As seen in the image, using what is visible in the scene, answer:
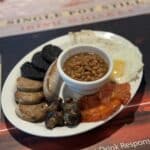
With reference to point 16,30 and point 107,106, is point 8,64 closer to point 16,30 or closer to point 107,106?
point 16,30

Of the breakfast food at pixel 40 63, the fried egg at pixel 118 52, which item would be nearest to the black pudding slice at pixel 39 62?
the breakfast food at pixel 40 63

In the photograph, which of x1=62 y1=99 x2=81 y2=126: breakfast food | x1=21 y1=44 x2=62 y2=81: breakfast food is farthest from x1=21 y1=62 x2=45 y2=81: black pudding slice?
x1=62 y1=99 x2=81 y2=126: breakfast food

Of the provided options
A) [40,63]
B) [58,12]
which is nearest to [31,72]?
[40,63]

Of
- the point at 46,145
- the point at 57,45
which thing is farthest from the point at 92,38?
the point at 46,145

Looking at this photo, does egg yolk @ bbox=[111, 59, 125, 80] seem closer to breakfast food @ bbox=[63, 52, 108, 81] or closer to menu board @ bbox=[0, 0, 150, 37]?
breakfast food @ bbox=[63, 52, 108, 81]

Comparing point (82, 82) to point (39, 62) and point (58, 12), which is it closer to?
point (39, 62)

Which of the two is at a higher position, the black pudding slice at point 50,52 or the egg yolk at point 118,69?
the black pudding slice at point 50,52

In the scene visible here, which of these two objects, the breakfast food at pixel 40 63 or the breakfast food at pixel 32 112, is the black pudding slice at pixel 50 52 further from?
the breakfast food at pixel 32 112

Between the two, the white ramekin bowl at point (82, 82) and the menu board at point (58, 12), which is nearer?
the white ramekin bowl at point (82, 82)
